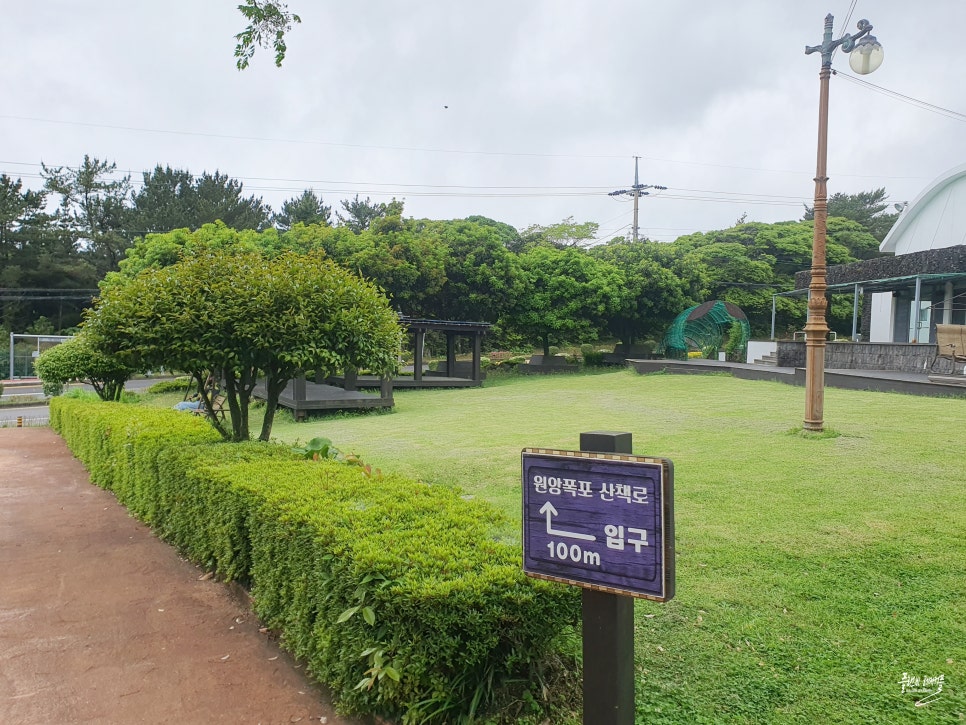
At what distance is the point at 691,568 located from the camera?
3879mm

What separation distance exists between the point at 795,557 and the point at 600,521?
2.58 m

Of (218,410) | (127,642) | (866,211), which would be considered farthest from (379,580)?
(866,211)

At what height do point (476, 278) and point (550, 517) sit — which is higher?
point (476, 278)

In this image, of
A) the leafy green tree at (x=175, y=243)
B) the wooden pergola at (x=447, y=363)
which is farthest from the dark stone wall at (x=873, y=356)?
the leafy green tree at (x=175, y=243)

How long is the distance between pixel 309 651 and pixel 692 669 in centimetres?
174

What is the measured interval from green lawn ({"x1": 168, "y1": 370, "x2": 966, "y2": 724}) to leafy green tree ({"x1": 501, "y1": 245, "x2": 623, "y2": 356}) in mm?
17016

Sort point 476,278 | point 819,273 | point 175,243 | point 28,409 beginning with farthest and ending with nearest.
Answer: point 175,243 < point 476,278 < point 28,409 < point 819,273

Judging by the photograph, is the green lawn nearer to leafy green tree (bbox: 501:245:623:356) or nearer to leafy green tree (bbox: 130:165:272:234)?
leafy green tree (bbox: 501:245:623:356)

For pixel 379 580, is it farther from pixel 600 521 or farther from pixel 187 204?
pixel 187 204

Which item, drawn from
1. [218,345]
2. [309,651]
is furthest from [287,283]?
[309,651]

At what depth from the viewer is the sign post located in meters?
1.90

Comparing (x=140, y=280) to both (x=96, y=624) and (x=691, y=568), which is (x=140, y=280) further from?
A: (x=691, y=568)

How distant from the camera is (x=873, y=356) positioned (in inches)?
646

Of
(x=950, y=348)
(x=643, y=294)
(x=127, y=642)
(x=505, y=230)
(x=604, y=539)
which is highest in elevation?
(x=505, y=230)
